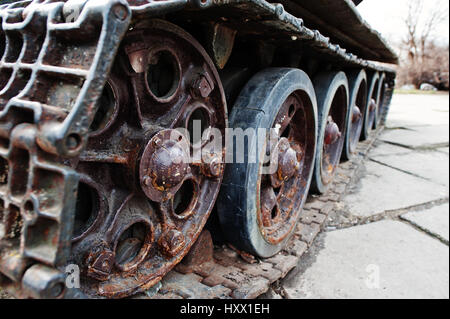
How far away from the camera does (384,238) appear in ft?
7.07

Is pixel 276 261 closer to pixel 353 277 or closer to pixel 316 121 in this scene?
pixel 353 277

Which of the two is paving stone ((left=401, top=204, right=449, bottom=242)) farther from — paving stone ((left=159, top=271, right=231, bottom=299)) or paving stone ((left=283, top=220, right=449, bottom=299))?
paving stone ((left=159, top=271, right=231, bottom=299))

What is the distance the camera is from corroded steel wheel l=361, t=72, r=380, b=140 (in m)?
4.02

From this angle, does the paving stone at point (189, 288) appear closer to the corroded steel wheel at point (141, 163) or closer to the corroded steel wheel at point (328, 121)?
the corroded steel wheel at point (141, 163)

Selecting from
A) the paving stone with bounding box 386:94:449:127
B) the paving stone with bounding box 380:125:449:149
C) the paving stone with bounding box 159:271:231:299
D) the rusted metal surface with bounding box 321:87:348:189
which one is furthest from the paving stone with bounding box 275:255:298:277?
the paving stone with bounding box 386:94:449:127

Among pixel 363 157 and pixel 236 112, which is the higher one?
pixel 236 112

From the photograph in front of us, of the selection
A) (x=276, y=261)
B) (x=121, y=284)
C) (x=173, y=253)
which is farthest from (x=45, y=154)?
(x=276, y=261)

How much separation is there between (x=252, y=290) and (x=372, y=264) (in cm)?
79

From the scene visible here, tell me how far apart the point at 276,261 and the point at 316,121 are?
0.84 meters

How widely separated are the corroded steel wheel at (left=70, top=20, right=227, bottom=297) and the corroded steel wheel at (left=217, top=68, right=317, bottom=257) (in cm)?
13

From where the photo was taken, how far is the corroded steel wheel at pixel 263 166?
1455 mm

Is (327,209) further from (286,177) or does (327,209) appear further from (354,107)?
(354,107)

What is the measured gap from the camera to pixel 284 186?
2135 millimetres

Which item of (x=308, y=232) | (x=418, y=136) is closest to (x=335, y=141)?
(x=308, y=232)
